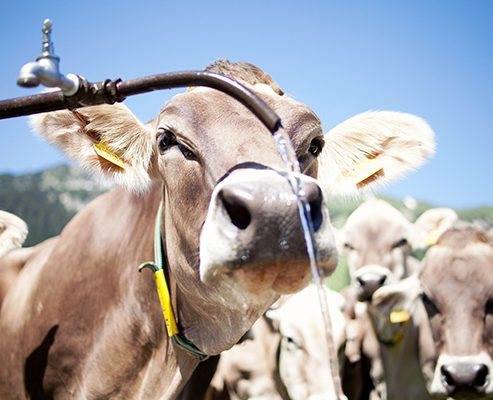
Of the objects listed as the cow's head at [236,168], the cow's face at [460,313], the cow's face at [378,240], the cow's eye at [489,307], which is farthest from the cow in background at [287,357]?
the cow's head at [236,168]

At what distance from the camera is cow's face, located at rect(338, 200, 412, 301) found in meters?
6.49

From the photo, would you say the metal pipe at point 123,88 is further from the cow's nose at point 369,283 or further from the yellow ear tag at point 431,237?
the yellow ear tag at point 431,237

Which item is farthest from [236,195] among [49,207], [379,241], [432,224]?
[49,207]

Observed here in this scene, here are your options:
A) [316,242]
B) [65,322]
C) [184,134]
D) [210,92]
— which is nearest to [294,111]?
[210,92]

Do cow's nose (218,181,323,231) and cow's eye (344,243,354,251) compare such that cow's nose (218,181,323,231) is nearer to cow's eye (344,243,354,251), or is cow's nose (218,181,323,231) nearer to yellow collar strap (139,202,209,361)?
yellow collar strap (139,202,209,361)

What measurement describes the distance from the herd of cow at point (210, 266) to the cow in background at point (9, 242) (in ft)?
0.04

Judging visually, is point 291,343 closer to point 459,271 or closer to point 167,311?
point 459,271

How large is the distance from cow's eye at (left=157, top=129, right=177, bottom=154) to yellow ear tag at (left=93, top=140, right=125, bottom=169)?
399 millimetres

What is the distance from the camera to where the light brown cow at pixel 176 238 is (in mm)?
1417

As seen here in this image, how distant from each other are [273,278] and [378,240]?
563cm

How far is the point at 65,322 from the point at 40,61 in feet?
5.83

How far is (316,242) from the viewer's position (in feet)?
4.55

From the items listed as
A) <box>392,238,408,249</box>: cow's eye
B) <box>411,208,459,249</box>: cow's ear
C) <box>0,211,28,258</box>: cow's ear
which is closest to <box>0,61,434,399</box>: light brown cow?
<box>0,211,28,258</box>: cow's ear

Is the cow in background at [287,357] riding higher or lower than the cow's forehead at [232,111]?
lower
